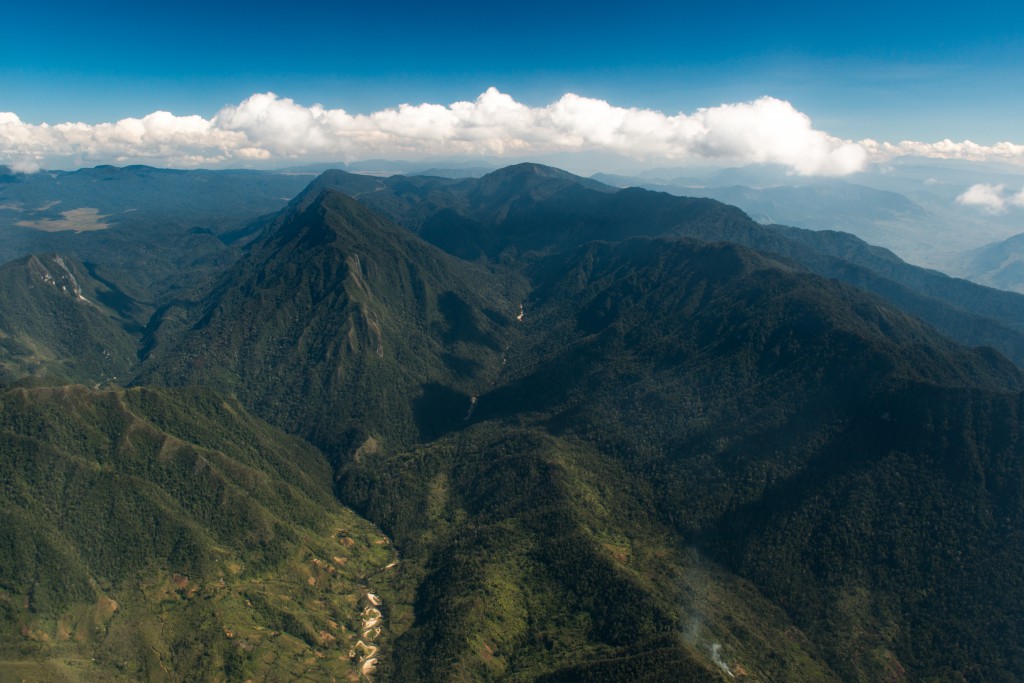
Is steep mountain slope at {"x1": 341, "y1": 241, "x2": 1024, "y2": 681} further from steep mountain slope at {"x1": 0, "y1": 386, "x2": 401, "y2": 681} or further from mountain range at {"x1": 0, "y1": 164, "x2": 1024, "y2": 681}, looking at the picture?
steep mountain slope at {"x1": 0, "y1": 386, "x2": 401, "y2": 681}

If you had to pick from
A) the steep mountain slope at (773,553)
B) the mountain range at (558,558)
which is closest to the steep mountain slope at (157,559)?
the mountain range at (558,558)

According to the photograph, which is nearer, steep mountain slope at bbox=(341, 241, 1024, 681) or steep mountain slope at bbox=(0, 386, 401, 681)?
steep mountain slope at bbox=(0, 386, 401, 681)

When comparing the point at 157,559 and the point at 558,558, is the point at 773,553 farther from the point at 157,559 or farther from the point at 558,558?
the point at 157,559

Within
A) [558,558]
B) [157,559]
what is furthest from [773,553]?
[157,559]

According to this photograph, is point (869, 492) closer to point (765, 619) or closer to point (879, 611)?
point (879, 611)

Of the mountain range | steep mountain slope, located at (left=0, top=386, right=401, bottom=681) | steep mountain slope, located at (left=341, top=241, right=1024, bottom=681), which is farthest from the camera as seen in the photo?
steep mountain slope, located at (left=341, top=241, right=1024, bottom=681)

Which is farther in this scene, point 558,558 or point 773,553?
point 773,553

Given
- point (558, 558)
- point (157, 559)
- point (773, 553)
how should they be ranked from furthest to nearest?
1. point (773, 553)
2. point (558, 558)
3. point (157, 559)

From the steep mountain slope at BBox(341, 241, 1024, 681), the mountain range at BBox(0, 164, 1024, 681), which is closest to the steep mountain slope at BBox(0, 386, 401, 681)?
the mountain range at BBox(0, 164, 1024, 681)

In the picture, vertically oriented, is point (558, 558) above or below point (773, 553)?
below

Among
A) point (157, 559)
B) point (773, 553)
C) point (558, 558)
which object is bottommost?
point (558, 558)
